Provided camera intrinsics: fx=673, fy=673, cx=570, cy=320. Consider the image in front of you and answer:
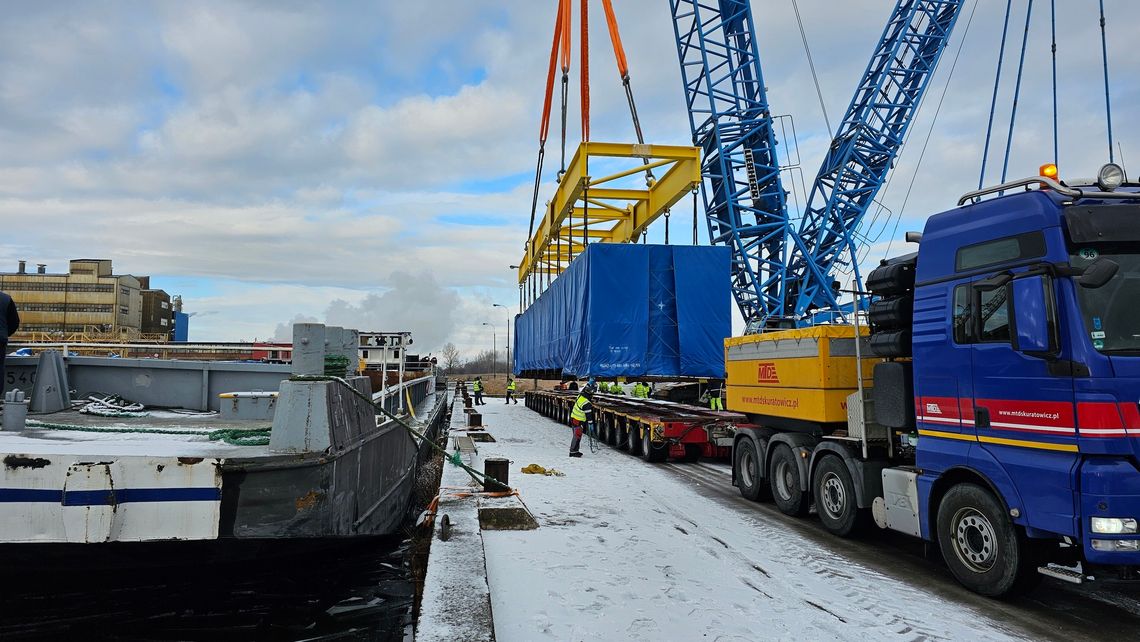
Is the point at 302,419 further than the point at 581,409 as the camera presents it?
No

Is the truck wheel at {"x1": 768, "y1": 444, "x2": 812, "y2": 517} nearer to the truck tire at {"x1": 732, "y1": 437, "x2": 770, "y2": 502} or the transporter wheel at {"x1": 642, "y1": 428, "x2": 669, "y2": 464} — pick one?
the truck tire at {"x1": 732, "y1": 437, "x2": 770, "y2": 502}

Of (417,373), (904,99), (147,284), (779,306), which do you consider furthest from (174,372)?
(147,284)

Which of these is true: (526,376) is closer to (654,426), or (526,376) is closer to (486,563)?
(654,426)

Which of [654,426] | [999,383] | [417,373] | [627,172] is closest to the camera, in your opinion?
[999,383]

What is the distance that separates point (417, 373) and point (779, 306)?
1444 cm

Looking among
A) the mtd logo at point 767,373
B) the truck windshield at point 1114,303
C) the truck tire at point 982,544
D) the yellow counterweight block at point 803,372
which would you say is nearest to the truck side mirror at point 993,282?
the truck windshield at point 1114,303

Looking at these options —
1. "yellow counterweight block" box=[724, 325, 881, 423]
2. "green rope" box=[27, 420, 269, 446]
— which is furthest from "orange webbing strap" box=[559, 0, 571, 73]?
"green rope" box=[27, 420, 269, 446]

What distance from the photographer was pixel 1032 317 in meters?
4.56

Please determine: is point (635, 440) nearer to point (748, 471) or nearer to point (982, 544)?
point (748, 471)

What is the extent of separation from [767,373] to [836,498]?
1831mm

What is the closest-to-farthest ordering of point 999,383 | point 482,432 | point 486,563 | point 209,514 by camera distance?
point 209,514
point 999,383
point 486,563
point 482,432

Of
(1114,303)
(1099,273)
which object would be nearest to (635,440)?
(1114,303)

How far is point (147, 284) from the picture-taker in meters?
55.0

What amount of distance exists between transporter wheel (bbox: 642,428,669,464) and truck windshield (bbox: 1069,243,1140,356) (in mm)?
8238
